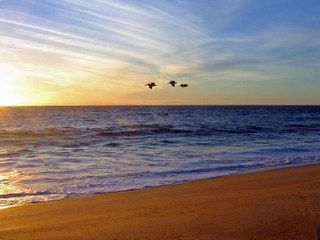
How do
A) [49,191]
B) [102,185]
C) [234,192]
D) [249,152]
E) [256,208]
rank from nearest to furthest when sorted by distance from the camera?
[256,208] < [234,192] < [49,191] < [102,185] < [249,152]

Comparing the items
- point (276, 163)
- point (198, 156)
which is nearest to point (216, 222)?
point (276, 163)

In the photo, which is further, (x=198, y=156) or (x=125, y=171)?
(x=198, y=156)

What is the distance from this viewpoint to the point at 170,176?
952cm

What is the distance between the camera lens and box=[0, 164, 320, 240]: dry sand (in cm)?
450

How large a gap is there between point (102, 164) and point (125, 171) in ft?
5.65

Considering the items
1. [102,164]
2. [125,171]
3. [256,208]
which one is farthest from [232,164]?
[256,208]

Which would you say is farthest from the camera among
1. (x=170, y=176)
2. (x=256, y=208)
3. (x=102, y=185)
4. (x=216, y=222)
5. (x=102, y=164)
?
(x=102, y=164)

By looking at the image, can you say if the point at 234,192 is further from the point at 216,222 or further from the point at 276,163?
the point at 276,163

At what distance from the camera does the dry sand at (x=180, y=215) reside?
14.8 ft

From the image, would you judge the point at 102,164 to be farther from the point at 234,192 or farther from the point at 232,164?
the point at 234,192

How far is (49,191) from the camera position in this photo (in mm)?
7637

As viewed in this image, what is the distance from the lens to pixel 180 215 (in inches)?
209

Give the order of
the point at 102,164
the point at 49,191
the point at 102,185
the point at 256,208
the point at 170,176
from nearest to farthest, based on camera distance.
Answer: the point at 256,208, the point at 49,191, the point at 102,185, the point at 170,176, the point at 102,164

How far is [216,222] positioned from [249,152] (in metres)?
10.8
